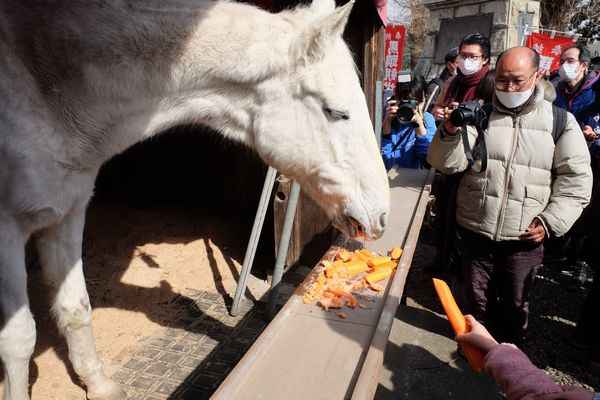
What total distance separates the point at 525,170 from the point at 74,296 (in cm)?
320

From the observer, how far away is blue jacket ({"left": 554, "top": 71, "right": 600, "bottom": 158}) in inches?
184

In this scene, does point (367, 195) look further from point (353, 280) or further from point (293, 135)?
point (353, 280)

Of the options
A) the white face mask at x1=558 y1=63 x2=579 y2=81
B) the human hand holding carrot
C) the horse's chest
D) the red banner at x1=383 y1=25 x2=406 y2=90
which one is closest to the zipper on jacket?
the human hand holding carrot

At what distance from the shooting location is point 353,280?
2908 millimetres

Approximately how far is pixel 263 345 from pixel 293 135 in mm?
1129

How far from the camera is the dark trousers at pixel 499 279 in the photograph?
309cm

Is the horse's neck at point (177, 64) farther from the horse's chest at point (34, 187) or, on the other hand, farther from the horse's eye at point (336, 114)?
the horse's eye at point (336, 114)

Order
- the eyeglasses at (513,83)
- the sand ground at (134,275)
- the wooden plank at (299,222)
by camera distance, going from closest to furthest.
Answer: the eyeglasses at (513,83) < the sand ground at (134,275) < the wooden plank at (299,222)

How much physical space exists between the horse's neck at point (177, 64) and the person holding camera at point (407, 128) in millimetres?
2254

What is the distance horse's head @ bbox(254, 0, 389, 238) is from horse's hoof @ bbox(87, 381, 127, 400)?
6.50ft

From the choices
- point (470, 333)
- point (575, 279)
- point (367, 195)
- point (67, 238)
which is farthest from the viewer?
point (575, 279)

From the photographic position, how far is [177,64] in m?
2.17

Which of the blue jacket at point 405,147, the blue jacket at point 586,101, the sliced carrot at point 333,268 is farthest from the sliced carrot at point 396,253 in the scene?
the blue jacket at point 586,101

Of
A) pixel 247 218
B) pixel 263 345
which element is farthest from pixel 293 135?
pixel 247 218
